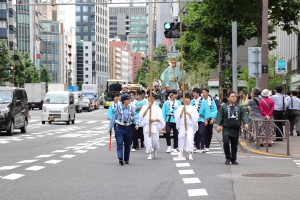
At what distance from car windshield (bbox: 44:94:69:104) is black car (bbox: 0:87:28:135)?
1092cm

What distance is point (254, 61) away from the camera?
82.1 feet

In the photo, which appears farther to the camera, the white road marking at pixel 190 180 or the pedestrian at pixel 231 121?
the pedestrian at pixel 231 121

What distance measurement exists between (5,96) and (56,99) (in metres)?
13.7

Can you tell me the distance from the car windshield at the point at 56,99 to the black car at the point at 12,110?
10.9m

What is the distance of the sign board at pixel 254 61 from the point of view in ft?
81.8

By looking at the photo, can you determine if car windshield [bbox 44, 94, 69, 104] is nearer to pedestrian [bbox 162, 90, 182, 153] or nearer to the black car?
the black car

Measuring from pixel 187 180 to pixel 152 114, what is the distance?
5.87 m

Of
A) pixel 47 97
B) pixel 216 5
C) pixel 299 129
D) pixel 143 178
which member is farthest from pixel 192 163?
pixel 47 97

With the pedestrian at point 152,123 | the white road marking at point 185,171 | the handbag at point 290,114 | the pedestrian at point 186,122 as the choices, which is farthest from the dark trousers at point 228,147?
the handbag at point 290,114

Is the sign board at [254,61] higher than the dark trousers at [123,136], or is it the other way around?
the sign board at [254,61]

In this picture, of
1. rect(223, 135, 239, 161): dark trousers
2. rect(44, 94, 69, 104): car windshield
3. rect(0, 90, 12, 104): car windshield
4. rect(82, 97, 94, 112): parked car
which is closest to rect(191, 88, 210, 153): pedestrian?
rect(223, 135, 239, 161): dark trousers

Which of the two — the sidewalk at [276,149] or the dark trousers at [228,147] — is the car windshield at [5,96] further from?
the dark trousers at [228,147]

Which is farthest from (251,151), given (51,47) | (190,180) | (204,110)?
(51,47)

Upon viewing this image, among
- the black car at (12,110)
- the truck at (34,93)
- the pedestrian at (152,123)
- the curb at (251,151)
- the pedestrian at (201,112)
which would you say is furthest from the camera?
the truck at (34,93)
